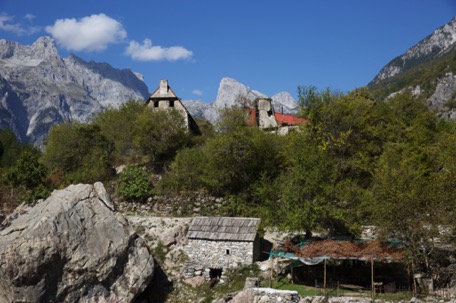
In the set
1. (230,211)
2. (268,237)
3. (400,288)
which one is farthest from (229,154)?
(400,288)

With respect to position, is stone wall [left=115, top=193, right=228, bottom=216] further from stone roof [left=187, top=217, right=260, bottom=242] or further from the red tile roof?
Result: the red tile roof

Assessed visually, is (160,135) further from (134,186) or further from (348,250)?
(348,250)

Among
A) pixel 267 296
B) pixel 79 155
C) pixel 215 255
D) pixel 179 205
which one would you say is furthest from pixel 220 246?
pixel 79 155

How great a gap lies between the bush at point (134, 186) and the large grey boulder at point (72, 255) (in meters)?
6.91

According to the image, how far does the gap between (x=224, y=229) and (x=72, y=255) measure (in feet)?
28.9

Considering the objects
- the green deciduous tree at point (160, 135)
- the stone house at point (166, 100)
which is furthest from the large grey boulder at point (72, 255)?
the stone house at point (166, 100)

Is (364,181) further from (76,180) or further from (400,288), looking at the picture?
(76,180)

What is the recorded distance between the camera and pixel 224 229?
86.6ft

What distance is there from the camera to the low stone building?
25594mm

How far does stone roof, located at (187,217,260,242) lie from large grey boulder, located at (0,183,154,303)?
3.38 metres

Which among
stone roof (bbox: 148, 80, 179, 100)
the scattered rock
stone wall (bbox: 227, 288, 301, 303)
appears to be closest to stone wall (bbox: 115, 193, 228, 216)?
the scattered rock

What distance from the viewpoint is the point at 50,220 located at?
960 inches

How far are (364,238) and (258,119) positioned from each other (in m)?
25.0

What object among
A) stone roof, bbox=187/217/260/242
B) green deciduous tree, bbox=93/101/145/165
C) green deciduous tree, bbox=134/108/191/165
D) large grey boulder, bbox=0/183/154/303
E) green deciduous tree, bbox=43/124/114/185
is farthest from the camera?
green deciduous tree, bbox=93/101/145/165
